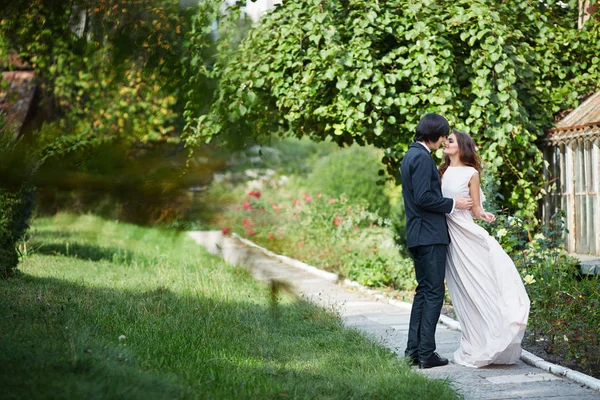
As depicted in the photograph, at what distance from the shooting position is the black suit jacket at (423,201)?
4254mm

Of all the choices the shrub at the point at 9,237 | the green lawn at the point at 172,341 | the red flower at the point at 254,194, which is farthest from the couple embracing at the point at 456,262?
the shrub at the point at 9,237

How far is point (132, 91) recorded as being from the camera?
4.09 ft

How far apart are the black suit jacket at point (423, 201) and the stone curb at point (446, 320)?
746 mm

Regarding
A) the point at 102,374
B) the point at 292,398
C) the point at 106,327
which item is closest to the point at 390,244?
the point at 106,327

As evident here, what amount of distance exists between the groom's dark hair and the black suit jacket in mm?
79

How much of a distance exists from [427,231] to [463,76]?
3.75 meters

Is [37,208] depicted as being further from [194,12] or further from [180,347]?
[180,347]

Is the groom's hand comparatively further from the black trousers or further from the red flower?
the red flower

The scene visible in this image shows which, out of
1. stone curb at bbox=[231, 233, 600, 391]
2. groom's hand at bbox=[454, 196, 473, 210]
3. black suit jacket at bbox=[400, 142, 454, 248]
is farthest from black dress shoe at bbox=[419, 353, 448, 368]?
groom's hand at bbox=[454, 196, 473, 210]

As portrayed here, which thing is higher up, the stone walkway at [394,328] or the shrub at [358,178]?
the shrub at [358,178]

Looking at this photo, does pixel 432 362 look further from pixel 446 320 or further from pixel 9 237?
pixel 9 237

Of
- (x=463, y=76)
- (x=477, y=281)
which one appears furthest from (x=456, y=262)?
(x=463, y=76)

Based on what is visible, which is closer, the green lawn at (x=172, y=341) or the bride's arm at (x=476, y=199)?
the green lawn at (x=172, y=341)

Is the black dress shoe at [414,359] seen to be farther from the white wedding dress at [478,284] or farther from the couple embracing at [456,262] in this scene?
the white wedding dress at [478,284]
